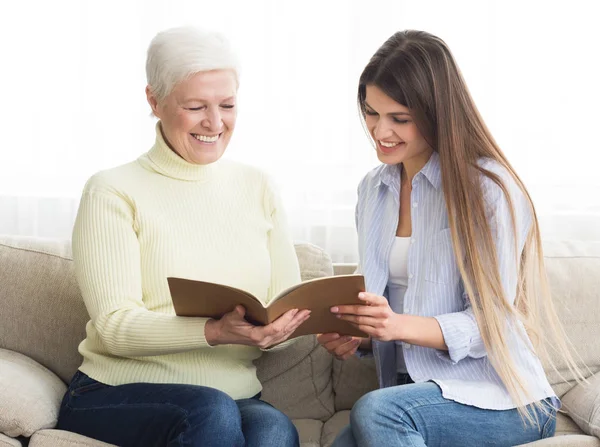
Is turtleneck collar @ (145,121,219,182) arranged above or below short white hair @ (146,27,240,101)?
below

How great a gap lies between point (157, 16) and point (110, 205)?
156 centimetres

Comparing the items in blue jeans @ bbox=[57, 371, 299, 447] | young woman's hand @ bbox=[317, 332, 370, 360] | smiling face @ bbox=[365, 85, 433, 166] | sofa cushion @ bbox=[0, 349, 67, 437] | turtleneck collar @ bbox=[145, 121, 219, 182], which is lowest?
sofa cushion @ bbox=[0, 349, 67, 437]

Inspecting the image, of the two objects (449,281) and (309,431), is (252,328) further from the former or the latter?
(309,431)

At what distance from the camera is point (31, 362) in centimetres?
224

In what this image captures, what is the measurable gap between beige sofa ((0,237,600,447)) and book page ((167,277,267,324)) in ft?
2.02

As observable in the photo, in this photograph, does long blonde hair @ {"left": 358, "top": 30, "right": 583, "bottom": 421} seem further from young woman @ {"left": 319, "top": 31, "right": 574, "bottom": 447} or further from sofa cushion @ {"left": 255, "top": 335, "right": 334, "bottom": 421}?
sofa cushion @ {"left": 255, "top": 335, "right": 334, "bottom": 421}

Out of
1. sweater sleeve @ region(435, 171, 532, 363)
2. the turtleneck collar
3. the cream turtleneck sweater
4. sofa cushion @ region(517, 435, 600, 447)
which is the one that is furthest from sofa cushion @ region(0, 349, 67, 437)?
sofa cushion @ region(517, 435, 600, 447)

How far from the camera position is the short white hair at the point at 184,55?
1.90 m

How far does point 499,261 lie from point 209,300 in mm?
660

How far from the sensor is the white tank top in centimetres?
198

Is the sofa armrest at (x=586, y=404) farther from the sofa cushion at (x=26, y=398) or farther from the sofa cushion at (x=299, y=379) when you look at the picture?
the sofa cushion at (x=26, y=398)

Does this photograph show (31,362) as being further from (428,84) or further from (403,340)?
(428,84)

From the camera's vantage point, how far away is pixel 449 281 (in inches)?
74.6

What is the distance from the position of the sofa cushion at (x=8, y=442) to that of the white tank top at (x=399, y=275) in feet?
3.06
